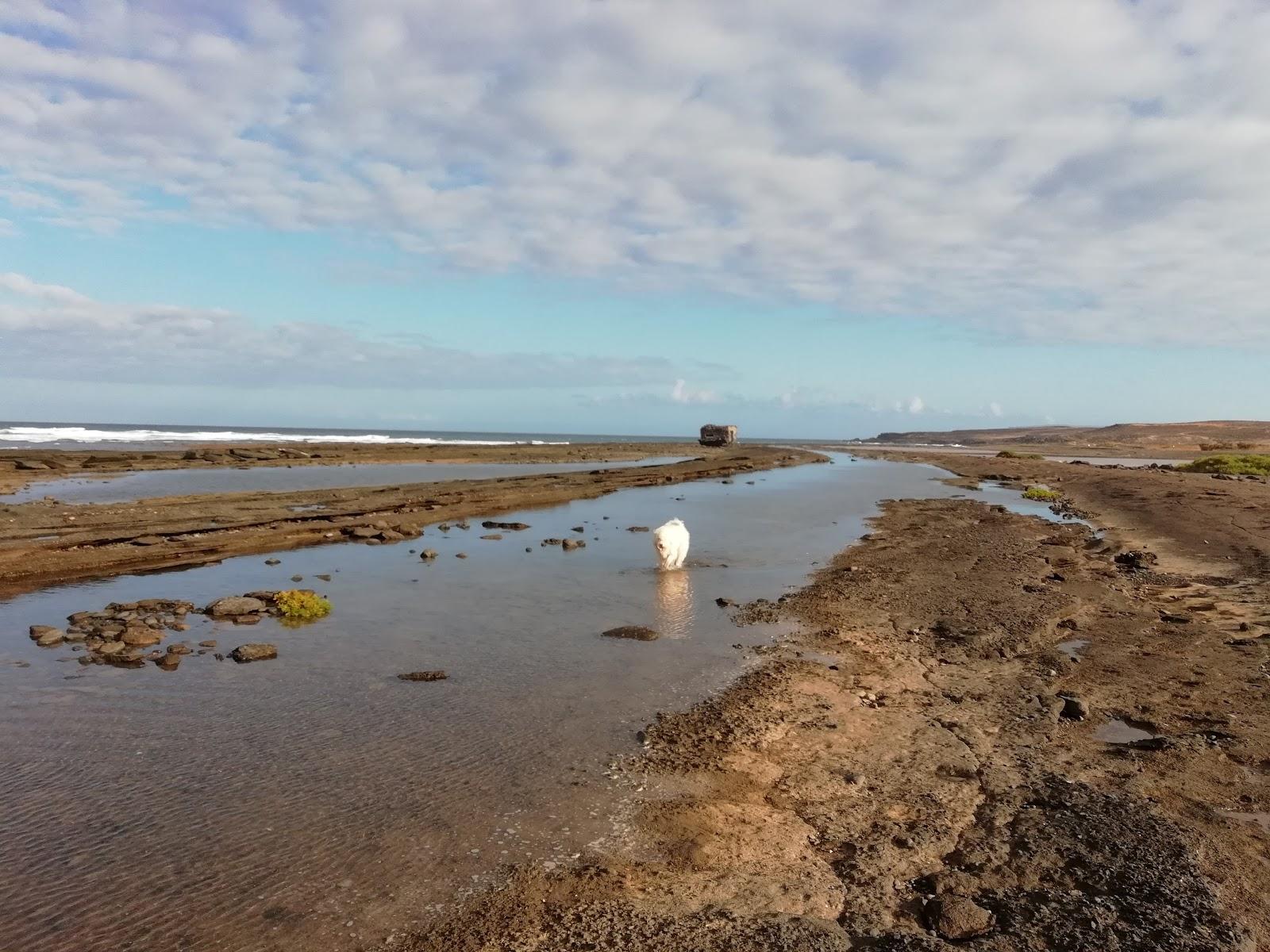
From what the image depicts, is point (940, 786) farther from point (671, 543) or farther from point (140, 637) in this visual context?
point (140, 637)

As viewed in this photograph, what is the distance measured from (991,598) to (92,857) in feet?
42.4

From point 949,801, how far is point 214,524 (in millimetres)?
21436

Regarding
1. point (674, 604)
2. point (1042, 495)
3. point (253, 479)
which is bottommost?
point (674, 604)

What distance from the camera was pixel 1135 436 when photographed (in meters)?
126

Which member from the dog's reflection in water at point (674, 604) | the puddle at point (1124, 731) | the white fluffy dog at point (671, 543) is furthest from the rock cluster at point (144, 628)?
the puddle at point (1124, 731)

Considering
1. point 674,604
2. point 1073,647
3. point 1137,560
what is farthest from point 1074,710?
point 1137,560

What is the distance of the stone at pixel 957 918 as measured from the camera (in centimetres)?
470

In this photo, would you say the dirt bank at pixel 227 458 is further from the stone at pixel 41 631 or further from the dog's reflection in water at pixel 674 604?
the dog's reflection in water at pixel 674 604

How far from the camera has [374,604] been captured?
1370 cm

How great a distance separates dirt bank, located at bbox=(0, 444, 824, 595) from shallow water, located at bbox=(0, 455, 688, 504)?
3506 mm

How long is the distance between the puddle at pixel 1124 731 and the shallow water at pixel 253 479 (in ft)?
95.4

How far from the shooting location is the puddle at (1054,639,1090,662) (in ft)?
34.4

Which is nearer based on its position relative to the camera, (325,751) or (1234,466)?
(325,751)

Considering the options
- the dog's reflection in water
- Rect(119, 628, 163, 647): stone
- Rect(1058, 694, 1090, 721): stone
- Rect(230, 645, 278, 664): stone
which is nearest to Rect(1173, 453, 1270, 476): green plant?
the dog's reflection in water
